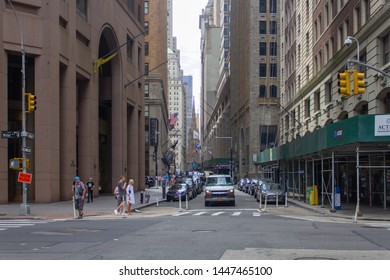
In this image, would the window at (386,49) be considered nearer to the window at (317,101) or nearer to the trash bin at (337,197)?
the trash bin at (337,197)

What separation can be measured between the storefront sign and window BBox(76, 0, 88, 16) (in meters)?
24.6

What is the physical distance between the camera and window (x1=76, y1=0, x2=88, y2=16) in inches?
1508

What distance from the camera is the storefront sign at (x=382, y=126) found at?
2247 cm

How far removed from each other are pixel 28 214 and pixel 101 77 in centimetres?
2724

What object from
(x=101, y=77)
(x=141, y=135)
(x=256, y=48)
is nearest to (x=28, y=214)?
(x=101, y=77)

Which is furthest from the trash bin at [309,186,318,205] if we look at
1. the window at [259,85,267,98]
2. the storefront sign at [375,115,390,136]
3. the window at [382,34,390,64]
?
the window at [259,85,267,98]

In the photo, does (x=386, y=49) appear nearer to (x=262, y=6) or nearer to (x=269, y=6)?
(x=269, y=6)

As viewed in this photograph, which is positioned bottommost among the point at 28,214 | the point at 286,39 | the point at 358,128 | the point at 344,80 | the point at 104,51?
the point at 28,214

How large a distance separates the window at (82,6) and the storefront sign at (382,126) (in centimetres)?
2464

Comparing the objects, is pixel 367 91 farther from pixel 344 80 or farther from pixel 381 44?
pixel 344 80

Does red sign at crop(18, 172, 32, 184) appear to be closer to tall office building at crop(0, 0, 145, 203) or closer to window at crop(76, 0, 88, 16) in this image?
tall office building at crop(0, 0, 145, 203)

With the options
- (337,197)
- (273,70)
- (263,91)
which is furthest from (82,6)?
(273,70)

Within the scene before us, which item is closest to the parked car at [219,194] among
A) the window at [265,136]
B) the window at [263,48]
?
the window at [265,136]

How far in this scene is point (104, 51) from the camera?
50469 mm
